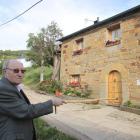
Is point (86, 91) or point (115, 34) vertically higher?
point (115, 34)

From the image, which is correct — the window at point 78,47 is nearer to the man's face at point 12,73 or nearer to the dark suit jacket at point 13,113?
the man's face at point 12,73

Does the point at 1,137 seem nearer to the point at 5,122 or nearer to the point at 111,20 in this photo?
the point at 5,122

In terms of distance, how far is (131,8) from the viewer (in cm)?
624

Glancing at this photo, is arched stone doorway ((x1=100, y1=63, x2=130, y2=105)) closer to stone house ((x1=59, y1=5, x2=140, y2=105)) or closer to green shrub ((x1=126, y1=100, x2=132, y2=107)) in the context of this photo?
stone house ((x1=59, y1=5, x2=140, y2=105))

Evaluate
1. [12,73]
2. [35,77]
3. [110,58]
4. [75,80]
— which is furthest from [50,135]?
[35,77]

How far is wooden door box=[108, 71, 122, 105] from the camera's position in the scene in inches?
262

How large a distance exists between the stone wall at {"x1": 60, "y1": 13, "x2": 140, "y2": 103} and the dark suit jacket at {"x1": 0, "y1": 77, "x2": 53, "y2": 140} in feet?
18.6

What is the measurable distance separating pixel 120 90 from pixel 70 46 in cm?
482

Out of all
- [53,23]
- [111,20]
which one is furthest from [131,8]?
[53,23]

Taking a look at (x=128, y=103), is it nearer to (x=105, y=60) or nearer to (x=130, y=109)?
(x=130, y=109)

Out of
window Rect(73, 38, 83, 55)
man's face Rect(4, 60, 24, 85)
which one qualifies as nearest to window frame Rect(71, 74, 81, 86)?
window Rect(73, 38, 83, 55)

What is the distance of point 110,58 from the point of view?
278 inches

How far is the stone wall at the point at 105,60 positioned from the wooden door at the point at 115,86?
0.21 meters

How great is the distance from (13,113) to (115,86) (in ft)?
20.7
